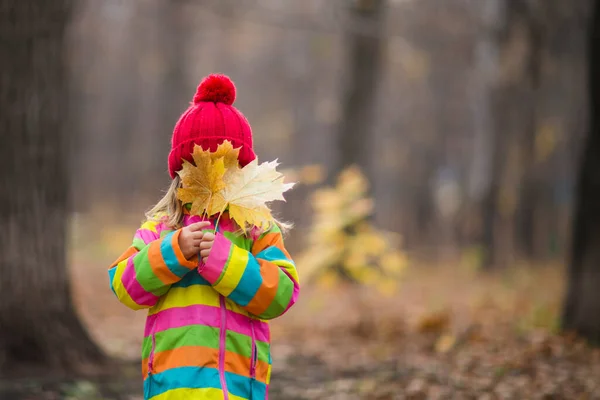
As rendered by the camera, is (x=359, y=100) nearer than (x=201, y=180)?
No

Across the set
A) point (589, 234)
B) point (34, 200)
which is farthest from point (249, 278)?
point (589, 234)

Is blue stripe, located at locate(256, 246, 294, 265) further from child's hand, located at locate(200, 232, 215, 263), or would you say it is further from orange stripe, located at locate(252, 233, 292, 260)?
child's hand, located at locate(200, 232, 215, 263)

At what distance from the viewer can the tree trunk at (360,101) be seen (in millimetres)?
11344

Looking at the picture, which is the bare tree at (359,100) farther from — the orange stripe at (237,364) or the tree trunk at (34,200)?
the orange stripe at (237,364)

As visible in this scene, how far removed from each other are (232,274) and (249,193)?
33cm

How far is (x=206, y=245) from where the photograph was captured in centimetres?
239

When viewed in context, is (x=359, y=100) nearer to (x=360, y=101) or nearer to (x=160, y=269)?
(x=360, y=101)

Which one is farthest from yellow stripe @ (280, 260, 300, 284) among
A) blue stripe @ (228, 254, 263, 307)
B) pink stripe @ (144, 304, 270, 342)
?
pink stripe @ (144, 304, 270, 342)

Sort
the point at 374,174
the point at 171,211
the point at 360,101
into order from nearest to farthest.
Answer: the point at 171,211, the point at 360,101, the point at 374,174

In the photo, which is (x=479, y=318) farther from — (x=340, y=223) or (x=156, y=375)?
(x=156, y=375)

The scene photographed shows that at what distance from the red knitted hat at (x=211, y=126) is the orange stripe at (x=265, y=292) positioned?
499 millimetres

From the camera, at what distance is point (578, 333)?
553 cm

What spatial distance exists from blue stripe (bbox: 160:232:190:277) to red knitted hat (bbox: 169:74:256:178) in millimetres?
399

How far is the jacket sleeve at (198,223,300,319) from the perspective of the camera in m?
2.37
